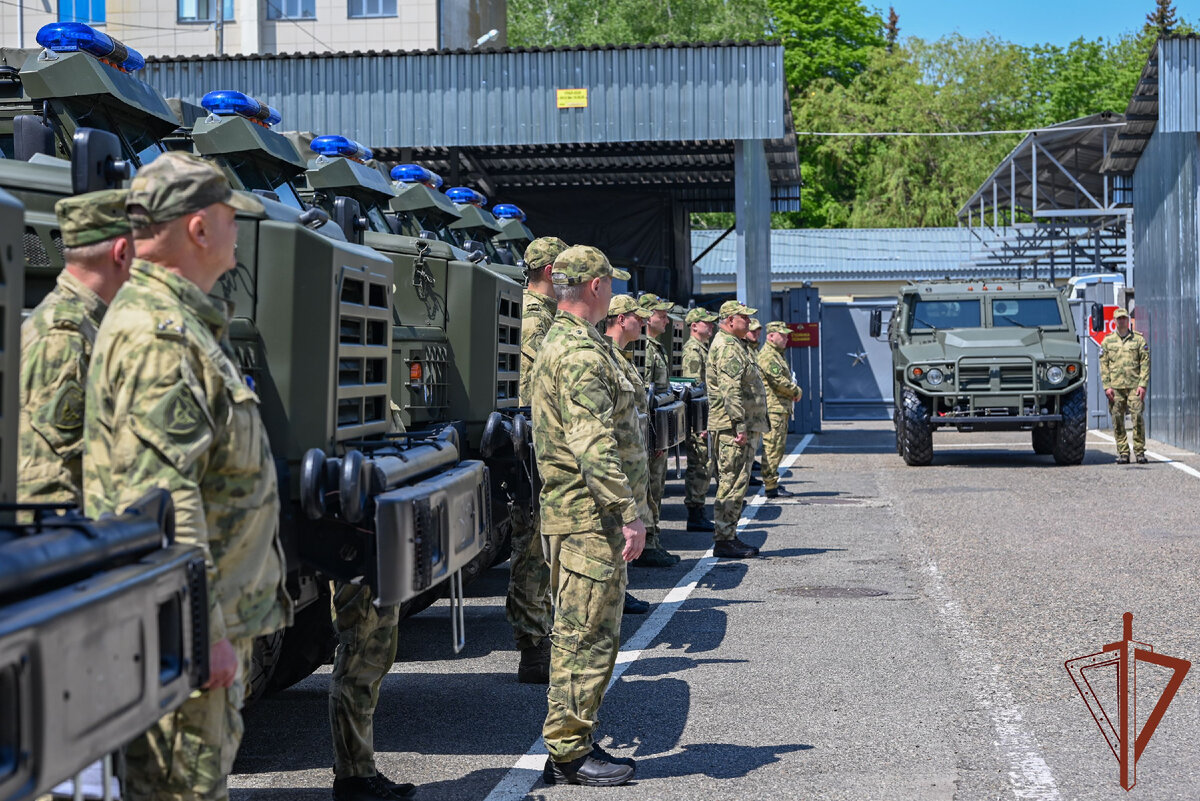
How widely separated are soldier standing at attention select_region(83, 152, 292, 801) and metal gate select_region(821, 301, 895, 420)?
25730 millimetres

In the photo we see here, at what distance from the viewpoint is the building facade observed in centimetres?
3734

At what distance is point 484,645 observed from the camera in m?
7.98

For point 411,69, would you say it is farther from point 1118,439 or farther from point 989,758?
point 989,758

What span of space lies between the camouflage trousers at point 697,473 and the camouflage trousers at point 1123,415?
7686 mm

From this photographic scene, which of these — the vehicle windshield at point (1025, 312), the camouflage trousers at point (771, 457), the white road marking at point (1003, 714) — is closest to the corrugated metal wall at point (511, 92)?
the vehicle windshield at point (1025, 312)

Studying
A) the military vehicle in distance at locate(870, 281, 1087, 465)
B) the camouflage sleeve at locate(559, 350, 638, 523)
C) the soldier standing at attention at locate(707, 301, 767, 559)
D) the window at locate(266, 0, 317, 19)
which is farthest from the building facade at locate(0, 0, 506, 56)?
the camouflage sleeve at locate(559, 350, 638, 523)

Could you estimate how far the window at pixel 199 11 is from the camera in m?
37.8

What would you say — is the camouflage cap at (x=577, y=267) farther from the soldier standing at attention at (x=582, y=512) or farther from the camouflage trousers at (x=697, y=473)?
the camouflage trousers at (x=697, y=473)

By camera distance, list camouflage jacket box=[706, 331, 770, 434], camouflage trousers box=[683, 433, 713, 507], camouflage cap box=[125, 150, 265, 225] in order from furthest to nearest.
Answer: camouflage trousers box=[683, 433, 713, 507] → camouflage jacket box=[706, 331, 770, 434] → camouflage cap box=[125, 150, 265, 225]

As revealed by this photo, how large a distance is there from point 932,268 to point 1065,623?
45.2m

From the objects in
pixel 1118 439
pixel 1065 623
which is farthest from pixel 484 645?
pixel 1118 439

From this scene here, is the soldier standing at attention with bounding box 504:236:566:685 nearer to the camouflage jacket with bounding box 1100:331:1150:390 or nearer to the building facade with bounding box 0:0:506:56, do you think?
the camouflage jacket with bounding box 1100:331:1150:390

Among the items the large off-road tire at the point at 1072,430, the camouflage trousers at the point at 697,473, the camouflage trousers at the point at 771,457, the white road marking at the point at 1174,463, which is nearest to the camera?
the camouflage trousers at the point at 697,473

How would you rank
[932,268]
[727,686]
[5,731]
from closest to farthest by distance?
[5,731] → [727,686] → [932,268]
